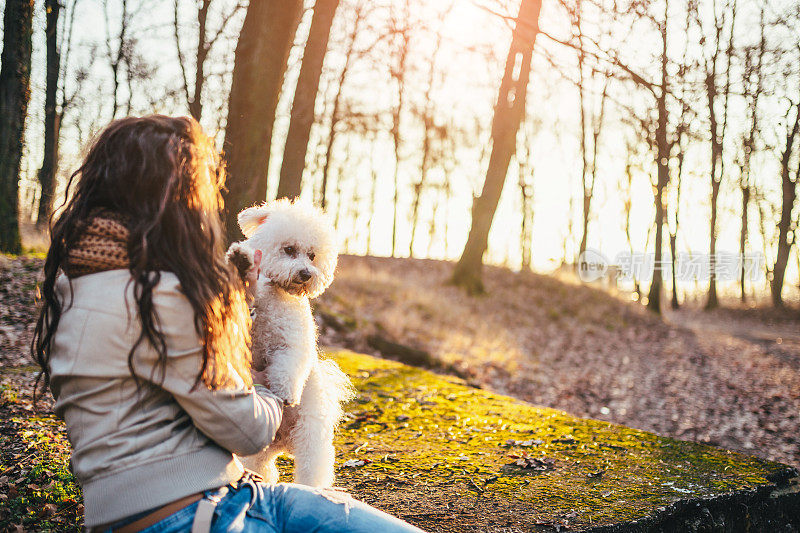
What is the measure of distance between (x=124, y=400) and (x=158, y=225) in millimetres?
576

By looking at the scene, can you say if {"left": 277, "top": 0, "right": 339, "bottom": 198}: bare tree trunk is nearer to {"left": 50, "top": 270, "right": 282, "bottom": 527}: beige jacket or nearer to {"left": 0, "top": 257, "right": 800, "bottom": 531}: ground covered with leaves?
{"left": 0, "top": 257, "right": 800, "bottom": 531}: ground covered with leaves

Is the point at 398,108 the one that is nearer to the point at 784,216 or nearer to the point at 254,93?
the point at 784,216

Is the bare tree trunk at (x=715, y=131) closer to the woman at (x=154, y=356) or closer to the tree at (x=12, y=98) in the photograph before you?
the woman at (x=154, y=356)

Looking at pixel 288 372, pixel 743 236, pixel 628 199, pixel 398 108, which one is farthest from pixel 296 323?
pixel 628 199

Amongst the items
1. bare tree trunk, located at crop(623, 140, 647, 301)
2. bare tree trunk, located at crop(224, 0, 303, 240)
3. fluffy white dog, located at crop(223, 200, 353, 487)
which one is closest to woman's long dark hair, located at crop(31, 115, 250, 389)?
fluffy white dog, located at crop(223, 200, 353, 487)

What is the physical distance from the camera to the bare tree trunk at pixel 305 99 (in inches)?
258

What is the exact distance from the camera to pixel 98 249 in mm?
1729

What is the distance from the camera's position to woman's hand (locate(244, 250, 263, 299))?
8.09 feet

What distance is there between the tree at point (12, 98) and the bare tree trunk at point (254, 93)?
7287mm

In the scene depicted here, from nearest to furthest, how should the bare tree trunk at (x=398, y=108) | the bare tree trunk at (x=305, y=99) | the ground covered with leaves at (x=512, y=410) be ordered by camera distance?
the ground covered with leaves at (x=512, y=410), the bare tree trunk at (x=305, y=99), the bare tree trunk at (x=398, y=108)

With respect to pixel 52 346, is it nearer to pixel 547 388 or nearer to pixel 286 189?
pixel 286 189

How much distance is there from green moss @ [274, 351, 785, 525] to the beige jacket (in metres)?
1.96

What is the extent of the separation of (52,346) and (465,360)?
895cm

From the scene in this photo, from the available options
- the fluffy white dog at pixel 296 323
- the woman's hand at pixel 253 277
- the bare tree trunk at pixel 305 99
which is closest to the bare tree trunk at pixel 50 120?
the bare tree trunk at pixel 305 99
